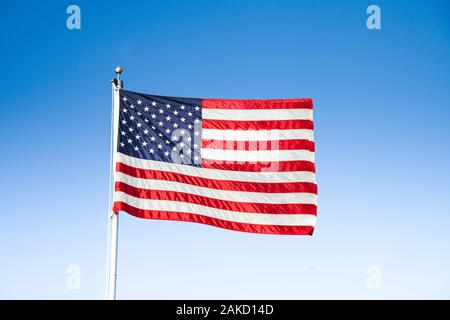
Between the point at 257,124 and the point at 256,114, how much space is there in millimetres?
274

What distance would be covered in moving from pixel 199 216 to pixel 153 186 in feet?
4.52

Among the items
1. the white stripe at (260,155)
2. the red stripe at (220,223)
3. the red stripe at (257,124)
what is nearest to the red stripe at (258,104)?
the red stripe at (257,124)

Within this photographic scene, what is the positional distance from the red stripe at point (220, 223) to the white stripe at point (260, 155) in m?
1.65

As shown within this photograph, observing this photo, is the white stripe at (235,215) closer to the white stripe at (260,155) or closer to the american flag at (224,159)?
the american flag at (224,159)

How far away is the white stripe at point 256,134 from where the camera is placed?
18594 mm

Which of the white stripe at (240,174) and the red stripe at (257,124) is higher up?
the red stripe at (257,124)

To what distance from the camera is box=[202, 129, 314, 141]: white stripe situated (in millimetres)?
18594

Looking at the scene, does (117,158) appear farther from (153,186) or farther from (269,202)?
(269,202)

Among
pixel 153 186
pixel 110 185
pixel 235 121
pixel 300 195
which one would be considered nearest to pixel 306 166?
pixel 300 195

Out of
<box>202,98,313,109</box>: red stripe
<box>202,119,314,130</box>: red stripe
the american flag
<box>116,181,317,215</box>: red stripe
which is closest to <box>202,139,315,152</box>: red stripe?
the american flag

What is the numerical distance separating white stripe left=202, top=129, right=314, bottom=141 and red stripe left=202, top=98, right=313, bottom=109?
637 mm

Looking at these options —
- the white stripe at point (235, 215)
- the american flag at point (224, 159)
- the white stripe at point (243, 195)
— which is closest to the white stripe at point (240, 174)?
the american flag at point (224, 159)

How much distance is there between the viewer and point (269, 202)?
18375mm

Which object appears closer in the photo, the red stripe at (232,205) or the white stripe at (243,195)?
the red stripe at (232,205)
